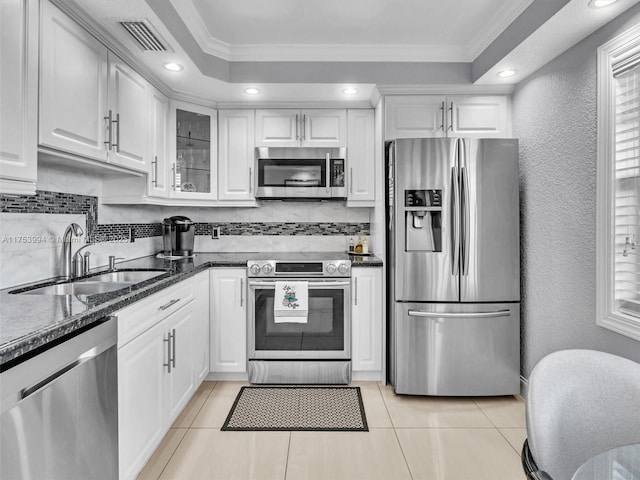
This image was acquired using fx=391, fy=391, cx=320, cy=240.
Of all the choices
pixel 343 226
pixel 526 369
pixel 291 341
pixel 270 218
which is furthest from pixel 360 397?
pixel 270 218

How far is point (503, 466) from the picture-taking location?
199 cm

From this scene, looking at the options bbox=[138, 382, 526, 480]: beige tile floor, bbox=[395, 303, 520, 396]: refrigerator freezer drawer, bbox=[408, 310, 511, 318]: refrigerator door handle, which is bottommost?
bbox=[138, 382, 526, 480]: beige tile floor

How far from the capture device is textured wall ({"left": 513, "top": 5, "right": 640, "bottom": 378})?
2.08m

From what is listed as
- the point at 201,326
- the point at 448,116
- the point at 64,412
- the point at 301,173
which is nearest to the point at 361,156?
the point at 301,173

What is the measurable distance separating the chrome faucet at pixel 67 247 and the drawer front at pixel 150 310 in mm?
556

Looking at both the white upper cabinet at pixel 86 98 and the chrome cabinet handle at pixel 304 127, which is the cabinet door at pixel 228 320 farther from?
the chrome cabinet handle at pixel 304 127

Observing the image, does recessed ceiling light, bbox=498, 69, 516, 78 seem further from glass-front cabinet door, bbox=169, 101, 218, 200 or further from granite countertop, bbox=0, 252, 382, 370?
granite countertop, bbox=0, 252, 382, 370

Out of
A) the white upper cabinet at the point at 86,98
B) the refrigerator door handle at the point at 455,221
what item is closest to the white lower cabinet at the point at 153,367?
the white upper cabinet at the point at 86,98

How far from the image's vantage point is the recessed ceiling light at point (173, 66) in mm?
2502

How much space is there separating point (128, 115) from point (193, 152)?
845 mm

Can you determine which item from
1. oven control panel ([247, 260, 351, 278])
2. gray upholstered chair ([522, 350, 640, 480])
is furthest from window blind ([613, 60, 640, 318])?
oven control panel ([247, 260, 351, 278])

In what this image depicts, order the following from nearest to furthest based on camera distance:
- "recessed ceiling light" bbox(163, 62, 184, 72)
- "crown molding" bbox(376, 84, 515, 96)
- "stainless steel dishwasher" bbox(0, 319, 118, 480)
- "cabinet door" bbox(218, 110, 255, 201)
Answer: "stainless steel dishwasher" bbox(0, 319, 118, 480)
"recessed ceiling light" bbox(163, 62, 184, 72)
"crown molding" bbox(376, 84, 515, 96)
"cabinet door" bbox(218, 110, 255, 201)

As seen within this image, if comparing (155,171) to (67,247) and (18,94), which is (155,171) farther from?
(18,94)

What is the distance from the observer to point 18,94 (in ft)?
4.73
